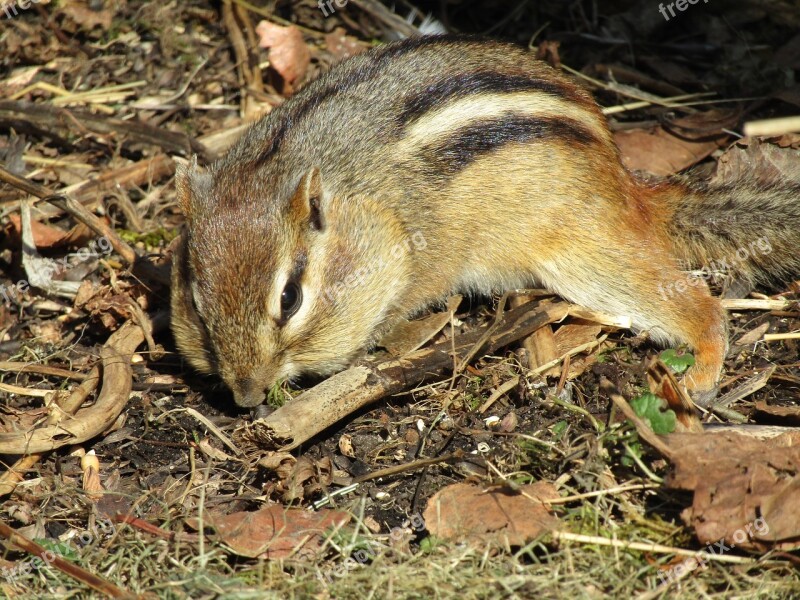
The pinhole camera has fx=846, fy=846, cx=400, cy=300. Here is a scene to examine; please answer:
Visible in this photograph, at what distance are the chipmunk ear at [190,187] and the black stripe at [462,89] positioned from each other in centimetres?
121

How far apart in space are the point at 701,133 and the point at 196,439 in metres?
4.26

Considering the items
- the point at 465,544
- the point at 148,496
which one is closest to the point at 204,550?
the point at 148,496

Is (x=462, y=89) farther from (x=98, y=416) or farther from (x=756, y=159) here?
(x=98, y=416)

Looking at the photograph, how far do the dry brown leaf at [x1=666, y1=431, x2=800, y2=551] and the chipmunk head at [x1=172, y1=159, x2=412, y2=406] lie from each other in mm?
1841

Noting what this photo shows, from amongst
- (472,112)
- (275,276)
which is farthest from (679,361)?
(275,276)

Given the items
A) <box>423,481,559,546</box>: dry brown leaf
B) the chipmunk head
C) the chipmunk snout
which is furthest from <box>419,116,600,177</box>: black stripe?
<box>423,481,559,546</box>: dry brown leaf

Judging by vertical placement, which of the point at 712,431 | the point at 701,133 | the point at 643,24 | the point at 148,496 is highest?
the point at 643,24

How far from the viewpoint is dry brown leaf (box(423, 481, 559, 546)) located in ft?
12.5

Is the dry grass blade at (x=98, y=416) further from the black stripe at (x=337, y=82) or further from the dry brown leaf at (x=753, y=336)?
the dry brown leaf at (x=753, y=336)

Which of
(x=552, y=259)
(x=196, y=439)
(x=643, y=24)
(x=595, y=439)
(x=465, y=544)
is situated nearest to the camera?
(x=465, y=544)

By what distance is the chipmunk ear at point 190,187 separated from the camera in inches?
187

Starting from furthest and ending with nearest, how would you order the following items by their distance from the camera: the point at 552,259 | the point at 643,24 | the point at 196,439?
the point at 643,24, the point at 552,259, the point at 196,439

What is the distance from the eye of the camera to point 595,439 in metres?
4.07

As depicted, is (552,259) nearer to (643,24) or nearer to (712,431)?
(712,431)
